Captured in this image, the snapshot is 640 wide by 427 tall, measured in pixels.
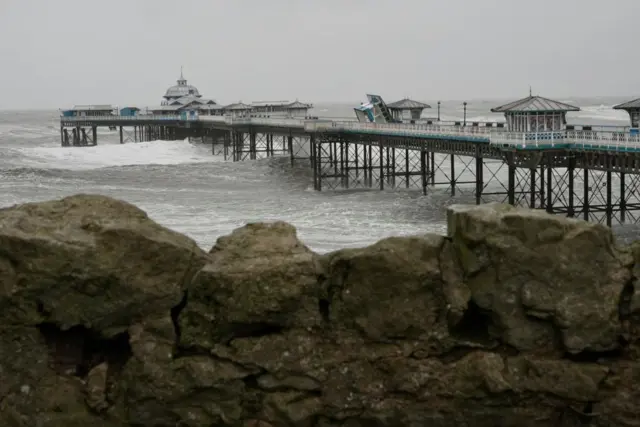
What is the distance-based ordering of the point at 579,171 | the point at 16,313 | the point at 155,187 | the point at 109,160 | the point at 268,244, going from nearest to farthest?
the point at 16,313 → the point at 268,244 → the point at 155,187 → the point at 579,171 → the point at 109,160

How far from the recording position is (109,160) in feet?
285

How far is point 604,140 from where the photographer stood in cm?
3212

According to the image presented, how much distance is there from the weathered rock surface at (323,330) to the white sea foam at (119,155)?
6872cm

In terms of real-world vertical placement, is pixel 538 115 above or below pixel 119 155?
above

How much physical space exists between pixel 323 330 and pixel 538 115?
2714 cm

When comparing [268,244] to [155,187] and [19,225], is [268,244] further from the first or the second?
[155,187]

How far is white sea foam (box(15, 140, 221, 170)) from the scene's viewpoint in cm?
8275

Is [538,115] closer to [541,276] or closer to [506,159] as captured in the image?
[506,159]

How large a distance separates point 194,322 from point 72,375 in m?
1.42

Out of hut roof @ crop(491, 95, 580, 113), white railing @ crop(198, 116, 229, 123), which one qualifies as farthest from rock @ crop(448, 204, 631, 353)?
white railing @ crop(198, 116, 229, 123)

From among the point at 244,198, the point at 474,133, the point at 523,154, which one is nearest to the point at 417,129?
the point at 474,133

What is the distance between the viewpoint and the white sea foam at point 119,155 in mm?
82750

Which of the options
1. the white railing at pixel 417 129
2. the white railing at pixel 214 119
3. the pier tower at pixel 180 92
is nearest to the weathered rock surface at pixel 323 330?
the white railing at pixel 417 129

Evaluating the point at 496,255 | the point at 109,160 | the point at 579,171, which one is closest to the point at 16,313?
the point at 496,255
